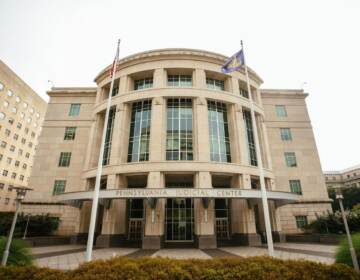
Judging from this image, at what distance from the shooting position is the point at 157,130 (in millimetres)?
20641

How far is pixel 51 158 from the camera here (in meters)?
25.7

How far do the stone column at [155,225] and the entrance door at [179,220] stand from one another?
2.52 meters

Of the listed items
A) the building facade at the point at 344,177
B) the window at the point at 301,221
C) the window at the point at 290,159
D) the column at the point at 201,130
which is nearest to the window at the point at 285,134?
the window at the point at 290,159

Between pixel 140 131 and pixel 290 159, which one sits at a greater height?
pixel 140 131

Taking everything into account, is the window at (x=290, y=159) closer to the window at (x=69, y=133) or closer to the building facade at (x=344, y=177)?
the window at (x=69, y=133)

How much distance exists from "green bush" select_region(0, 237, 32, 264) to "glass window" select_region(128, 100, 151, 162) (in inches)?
507

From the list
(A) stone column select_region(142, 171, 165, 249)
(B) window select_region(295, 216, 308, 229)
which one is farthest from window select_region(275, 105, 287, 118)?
(A) stone column select_region(142, 171, 165, 249)

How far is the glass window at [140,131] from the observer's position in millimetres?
21266

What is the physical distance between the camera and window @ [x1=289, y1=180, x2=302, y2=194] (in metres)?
25.0

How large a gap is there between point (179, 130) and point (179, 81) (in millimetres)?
7160

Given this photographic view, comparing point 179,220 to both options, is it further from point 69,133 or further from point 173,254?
point 69,133

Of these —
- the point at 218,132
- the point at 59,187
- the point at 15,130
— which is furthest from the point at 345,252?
the point at 15,130

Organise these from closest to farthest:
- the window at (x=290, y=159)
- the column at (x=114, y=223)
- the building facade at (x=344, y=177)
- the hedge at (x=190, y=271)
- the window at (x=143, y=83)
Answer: the hedge at (x=190, y=271)
the column at (x=114, y=223)
the window at (x=143, y=83)
the window at (x=290, y=159)
the building facade at (x=344, y=177)

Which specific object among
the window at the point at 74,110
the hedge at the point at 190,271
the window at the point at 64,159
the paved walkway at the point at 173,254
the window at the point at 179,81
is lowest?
the paved walkway at the point at 173,254
